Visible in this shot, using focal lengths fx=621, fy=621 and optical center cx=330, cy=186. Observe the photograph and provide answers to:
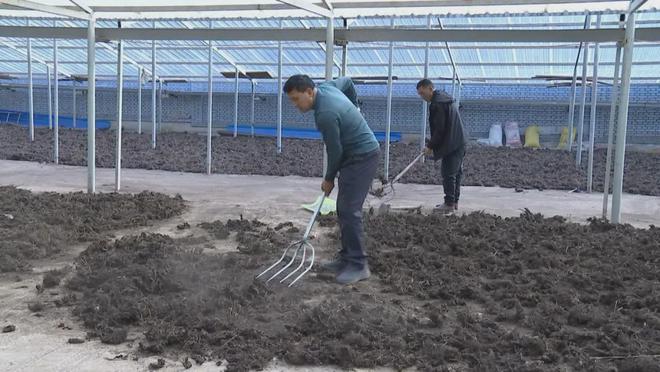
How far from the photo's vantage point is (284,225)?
7.03 m

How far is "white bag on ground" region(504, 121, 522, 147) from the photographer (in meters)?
22.5

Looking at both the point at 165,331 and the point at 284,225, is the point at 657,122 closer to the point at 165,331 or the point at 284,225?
the point at 284,225

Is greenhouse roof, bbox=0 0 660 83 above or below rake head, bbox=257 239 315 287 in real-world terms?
above

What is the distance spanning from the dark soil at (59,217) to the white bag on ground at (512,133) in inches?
649

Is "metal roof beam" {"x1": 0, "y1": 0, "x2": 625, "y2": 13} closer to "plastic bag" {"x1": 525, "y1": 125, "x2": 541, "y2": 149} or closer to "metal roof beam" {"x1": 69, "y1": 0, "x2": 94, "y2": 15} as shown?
"metal roof beam" {"x1": 69, "y1": 0, "x2": 94, "y2": 15}

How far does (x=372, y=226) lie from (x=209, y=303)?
2.95m

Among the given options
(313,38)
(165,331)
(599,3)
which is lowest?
(165,331)

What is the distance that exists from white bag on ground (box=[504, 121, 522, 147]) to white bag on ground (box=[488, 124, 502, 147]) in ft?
0.82

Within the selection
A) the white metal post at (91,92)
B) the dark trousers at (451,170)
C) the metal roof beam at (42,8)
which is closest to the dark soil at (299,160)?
the dark trousers at (451,170)

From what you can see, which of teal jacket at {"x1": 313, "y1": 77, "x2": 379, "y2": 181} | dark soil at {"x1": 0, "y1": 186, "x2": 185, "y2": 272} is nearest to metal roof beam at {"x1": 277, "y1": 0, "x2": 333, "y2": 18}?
teal jacket at {"x1": 313, "y1": 77, "x2": 379, "y2": 181}

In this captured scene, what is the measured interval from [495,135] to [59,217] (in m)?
18.4

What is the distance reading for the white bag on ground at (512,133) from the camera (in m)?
22.5

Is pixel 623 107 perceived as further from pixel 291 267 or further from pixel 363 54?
pixel 363 54

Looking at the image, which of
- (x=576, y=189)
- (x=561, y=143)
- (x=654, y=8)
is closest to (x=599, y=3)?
(x=654, y=8)
